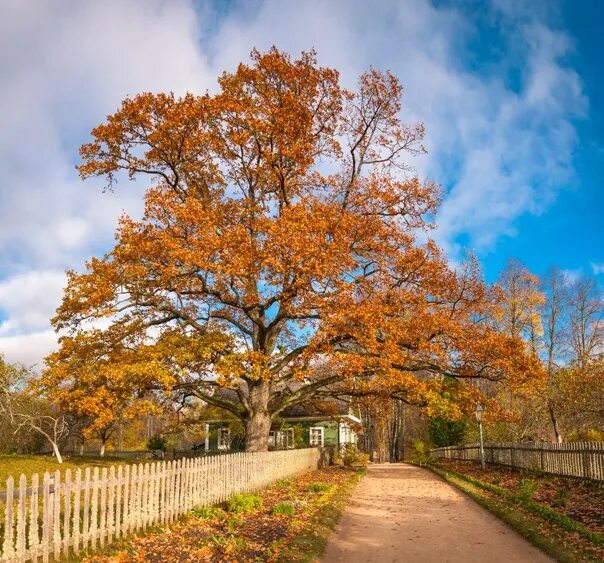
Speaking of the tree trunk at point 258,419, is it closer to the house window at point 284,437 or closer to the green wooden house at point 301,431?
the green wooden house at point 301,431

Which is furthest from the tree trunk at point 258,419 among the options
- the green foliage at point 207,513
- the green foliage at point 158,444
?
the green foliage at point 158,444

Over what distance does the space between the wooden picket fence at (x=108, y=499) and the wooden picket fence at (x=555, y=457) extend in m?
10.0

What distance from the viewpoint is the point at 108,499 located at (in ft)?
31.4

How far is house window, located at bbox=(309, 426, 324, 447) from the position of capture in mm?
41125

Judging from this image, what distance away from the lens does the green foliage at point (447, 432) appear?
45.3 meters

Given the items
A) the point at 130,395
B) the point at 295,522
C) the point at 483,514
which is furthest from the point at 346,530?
the point at 130,395

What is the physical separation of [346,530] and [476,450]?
2358 cm

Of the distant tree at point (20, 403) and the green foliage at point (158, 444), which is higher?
the distant tree at point (20, 403)

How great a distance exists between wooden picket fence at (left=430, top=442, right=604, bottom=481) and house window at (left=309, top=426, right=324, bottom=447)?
14.7 m

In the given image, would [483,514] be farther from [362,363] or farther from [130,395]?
A: [130,395]

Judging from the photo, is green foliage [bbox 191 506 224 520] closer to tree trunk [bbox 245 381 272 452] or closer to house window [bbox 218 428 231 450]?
tree trunk [bbox 245 381 272 452]

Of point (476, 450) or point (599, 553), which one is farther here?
point (476, 450)

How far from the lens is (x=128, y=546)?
8594mm

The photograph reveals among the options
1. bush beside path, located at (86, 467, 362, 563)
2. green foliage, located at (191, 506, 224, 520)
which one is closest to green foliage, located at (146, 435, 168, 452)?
bush beside path, located at (86, 467, 362, 563)
